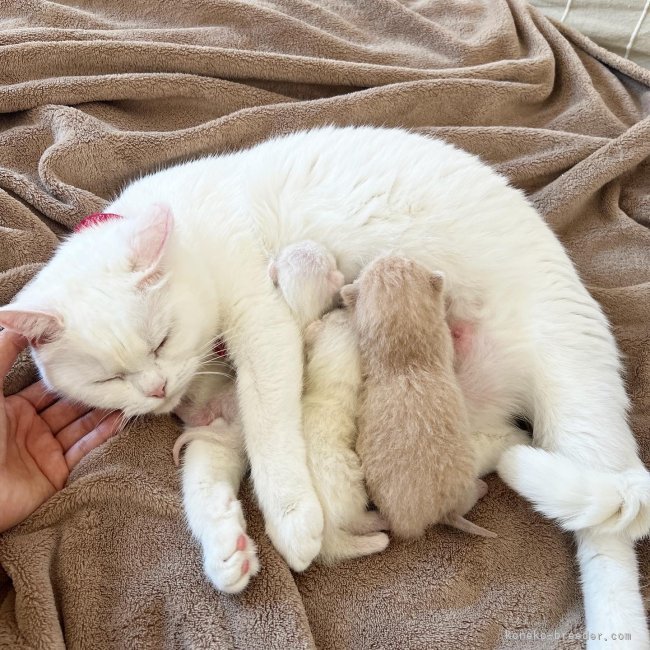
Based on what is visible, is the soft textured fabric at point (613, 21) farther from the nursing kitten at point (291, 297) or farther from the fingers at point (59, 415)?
the fingers at point (59, 415)

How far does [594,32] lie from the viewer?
6.88ft

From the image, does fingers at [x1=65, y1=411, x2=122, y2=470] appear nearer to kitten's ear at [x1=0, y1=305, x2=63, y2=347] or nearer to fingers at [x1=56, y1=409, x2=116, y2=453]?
fingers at [x1=56, y1=409, x2=116, y2=453]

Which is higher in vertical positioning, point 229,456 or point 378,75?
point 378,75

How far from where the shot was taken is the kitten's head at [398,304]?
121 centimetres

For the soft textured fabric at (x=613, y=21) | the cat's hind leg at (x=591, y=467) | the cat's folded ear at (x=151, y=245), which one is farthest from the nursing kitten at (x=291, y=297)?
the soft textured fabric at (x=613, y=21)

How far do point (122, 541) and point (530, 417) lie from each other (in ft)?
2.95

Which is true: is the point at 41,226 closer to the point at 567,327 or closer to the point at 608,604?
the point at 567,327

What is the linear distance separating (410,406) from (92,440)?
0.70 m

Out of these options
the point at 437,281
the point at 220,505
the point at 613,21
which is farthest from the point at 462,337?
the point at 613,21

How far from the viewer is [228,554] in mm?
1032

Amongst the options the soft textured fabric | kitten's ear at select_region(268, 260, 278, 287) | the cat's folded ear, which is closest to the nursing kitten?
kitten's ear at select_region(268, 260, 278, 287)

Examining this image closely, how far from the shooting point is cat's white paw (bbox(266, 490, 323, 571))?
1.06m

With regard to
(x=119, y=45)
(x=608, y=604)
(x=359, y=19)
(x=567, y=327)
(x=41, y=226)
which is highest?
(x=359, y=19)

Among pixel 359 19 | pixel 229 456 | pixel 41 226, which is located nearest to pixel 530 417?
pixel 229 456
